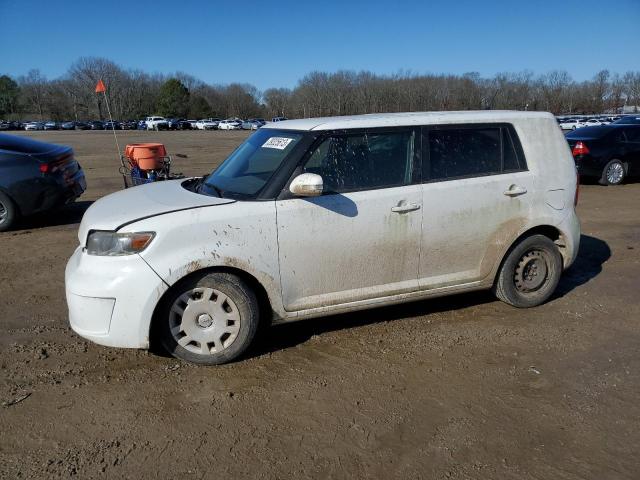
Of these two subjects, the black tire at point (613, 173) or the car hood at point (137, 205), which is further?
the black tire at point (613, 173)

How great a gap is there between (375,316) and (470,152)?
5.45 ft

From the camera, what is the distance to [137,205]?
3801mm

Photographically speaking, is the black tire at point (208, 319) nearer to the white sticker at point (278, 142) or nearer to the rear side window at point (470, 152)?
the white sticker at point (278, 142)

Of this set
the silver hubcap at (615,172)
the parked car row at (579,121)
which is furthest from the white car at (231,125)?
the silver hubcap at (615,172)

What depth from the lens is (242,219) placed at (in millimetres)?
3598

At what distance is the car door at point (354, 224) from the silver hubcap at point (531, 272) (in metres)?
1.17

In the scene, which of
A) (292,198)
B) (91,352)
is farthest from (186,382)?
(292,198)

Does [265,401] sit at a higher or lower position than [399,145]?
lower

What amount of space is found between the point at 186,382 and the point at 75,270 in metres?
1.11

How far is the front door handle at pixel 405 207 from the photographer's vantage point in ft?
13.0

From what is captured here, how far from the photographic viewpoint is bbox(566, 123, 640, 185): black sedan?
41.1 feet

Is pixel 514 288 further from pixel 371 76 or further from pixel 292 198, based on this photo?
pixel 371 76

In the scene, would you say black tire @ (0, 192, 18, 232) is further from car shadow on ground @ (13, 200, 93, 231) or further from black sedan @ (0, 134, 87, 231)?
car shadow on ground @ (13, 200, 93, 231)

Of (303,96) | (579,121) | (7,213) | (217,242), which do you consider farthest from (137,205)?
(303,96)
